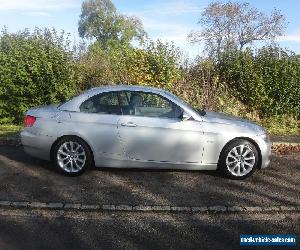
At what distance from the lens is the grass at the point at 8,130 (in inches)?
405

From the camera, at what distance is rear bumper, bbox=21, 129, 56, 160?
7391 mm

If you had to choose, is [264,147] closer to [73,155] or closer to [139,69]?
[73,155]

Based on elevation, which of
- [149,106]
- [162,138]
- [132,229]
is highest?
[149,106]

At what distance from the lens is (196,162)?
724 cm

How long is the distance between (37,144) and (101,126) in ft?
3.90

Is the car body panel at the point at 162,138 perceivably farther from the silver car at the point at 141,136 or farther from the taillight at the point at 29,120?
the taillight at the point at 29,120

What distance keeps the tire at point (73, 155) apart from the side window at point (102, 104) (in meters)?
0.55

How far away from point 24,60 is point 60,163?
5.74 meters

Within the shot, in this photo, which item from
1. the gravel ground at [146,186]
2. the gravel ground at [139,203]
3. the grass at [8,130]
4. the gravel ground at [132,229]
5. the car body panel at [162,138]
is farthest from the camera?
the grass at [8,130]

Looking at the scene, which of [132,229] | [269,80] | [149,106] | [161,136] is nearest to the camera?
[132,229]

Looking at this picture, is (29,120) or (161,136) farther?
(29,120)

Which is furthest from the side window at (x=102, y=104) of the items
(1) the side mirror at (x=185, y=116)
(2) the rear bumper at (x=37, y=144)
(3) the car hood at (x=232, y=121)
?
(3) the car hood at (x=232, y=121)

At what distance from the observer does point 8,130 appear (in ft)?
35.9

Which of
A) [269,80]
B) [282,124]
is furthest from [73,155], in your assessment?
[269,80]
